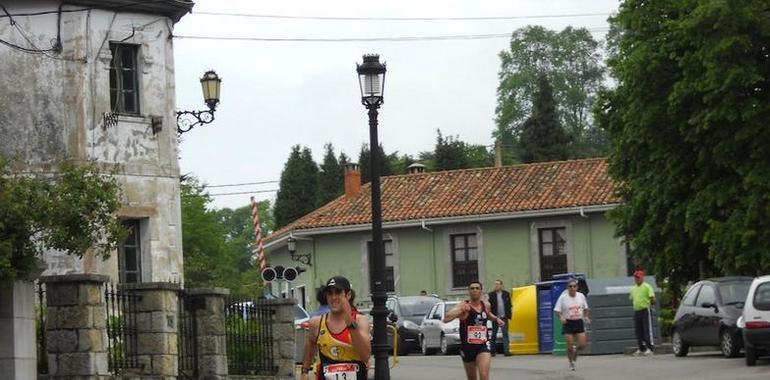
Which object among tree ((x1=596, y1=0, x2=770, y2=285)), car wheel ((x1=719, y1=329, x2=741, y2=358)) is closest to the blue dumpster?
tree ((x1=596, y1=0, x2=770, y2=285))

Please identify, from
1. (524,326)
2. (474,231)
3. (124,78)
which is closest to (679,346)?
(524,326)

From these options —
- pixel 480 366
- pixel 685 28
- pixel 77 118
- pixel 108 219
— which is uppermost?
pixel 685 28

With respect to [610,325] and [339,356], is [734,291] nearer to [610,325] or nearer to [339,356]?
[610,325]

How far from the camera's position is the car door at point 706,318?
2964 cm

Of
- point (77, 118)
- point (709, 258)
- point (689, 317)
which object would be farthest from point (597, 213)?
point (77, 118)

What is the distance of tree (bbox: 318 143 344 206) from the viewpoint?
299ft

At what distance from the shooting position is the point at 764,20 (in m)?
37.3

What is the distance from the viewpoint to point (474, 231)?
60812mm

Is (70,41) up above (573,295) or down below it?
above

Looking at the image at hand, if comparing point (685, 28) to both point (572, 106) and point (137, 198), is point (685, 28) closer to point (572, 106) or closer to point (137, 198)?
point (137, 198)

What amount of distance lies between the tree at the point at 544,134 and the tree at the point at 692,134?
44.4 metres

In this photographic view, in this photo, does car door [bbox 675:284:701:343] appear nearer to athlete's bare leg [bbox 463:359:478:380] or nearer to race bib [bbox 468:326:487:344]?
athlete's bare leg [bbox 463:359:478:380]

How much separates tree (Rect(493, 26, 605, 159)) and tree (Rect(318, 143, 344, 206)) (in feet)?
37.0

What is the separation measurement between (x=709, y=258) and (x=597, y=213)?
1849 cm
